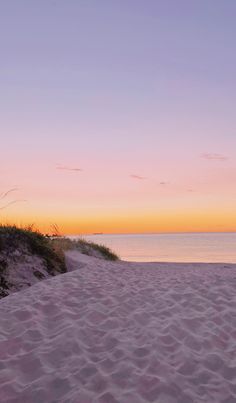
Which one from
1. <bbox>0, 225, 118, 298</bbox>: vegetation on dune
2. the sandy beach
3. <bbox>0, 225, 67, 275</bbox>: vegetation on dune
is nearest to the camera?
the sandy beach

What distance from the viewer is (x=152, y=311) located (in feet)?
27.0

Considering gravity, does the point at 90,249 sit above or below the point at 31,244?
below

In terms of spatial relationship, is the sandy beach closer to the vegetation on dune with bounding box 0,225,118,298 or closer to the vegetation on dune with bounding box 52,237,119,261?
the vegetation on dune with bounding box 0,225,118,298

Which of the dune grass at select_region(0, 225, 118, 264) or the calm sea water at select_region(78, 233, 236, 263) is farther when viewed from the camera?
the calm sea water at select_region(78, 233, 236, 263)

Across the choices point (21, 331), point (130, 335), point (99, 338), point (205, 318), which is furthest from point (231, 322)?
point (21, 331)

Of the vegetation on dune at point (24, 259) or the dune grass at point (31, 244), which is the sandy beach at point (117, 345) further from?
the dune grass at point (31, 244)

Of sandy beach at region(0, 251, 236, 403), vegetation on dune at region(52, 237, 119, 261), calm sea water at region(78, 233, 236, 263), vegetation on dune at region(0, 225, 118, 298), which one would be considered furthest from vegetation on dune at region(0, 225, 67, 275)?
calm sea water at region(78, 233, 236, 263)

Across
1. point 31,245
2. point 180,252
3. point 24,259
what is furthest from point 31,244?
point 180,252

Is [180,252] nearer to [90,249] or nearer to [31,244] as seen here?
[90,249]

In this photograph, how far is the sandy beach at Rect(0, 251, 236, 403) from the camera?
16.9 ft

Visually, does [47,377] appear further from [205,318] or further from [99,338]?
[205,318]

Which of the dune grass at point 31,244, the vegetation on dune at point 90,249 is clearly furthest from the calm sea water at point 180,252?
the dune grass at point 31,244

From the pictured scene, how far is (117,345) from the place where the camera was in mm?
6461

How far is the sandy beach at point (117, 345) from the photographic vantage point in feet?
16.9
